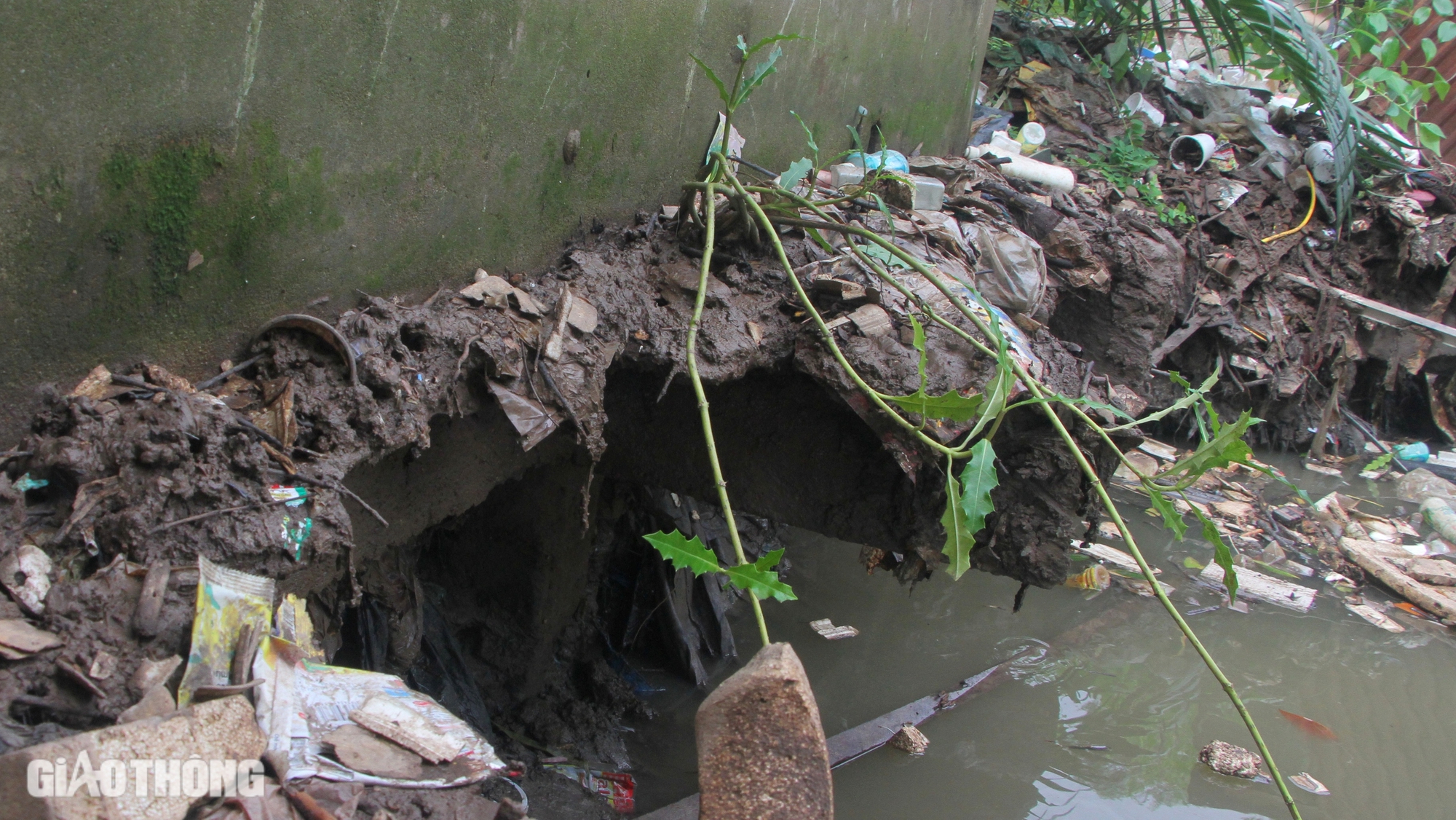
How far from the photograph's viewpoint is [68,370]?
172 centimetres

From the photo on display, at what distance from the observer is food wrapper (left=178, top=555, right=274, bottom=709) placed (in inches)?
56.9

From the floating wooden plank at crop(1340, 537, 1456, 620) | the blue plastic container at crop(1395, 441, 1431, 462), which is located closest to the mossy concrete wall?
the floating wooden plank at crop(1340, 537, 1456, 620)

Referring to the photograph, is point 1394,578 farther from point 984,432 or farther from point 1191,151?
point 984,432

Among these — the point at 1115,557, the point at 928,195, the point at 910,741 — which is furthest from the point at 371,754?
the point at 1115,557

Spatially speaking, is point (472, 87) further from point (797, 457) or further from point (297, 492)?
point (797, 457)

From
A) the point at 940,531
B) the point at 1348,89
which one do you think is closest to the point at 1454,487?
the point at 1348,89

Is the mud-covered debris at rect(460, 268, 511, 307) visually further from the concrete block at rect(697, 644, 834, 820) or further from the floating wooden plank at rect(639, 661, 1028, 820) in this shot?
the floating wooden plank at rect(639, 661, 1028, 820)

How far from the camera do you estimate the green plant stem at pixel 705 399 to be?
5.68ft

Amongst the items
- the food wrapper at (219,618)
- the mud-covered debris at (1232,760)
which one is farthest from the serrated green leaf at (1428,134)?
the food wrapper at (219,618)

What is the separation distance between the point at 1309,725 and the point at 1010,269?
2284 millimetres

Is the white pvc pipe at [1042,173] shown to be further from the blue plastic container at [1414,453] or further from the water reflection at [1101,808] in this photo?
the blue plastic container at [1414,453]

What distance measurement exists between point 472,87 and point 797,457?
1498 millimetres

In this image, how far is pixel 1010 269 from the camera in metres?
3.41

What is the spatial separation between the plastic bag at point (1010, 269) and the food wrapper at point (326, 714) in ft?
7.90
